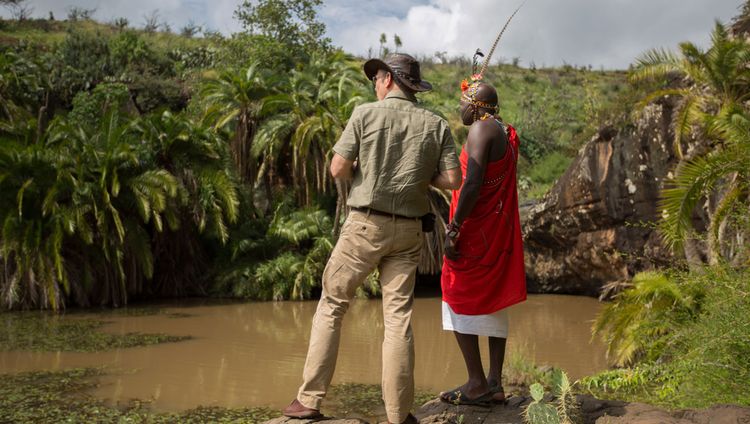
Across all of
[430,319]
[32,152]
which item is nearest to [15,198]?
Answer: [32,152]

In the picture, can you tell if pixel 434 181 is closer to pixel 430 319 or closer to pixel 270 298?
pixel 430 319

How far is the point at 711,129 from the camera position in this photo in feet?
35.6

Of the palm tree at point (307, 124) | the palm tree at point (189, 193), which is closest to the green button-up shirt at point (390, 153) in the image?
the palm tree at point (189, 193)

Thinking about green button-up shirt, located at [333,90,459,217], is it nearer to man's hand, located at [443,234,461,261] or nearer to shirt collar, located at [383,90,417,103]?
shirt collar, located at [383,90,417,103]

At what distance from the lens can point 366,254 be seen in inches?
182

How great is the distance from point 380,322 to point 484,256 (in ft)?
36.7

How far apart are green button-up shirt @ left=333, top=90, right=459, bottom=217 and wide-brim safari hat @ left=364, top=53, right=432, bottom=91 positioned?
0.14 m

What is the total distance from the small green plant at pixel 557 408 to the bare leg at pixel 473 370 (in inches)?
16.5

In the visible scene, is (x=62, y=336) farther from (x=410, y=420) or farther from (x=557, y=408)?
(x=557, y=408)

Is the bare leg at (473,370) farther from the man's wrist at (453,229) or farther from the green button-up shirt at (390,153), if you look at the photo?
the green button-up shirt at (390,153)

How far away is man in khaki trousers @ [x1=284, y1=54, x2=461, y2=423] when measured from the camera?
15.0 ft

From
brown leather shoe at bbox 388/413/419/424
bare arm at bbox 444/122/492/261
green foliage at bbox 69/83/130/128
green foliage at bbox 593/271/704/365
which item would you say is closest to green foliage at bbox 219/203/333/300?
green foliage at bbox 69/83/130/128

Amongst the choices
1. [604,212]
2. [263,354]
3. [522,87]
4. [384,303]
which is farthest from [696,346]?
[522,87]

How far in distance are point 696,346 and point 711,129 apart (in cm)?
491
